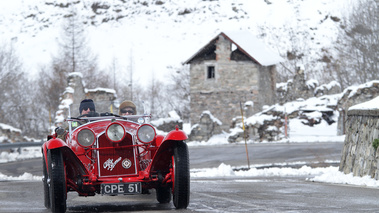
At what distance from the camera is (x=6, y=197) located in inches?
475

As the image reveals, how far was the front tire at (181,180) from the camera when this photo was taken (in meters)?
9.70

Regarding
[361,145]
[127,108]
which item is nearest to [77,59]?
[361,145]

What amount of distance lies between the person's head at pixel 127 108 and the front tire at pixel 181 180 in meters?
2.88

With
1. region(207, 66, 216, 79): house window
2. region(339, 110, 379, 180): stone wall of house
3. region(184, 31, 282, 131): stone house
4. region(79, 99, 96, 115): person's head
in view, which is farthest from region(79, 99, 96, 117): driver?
region(207, 66, 216, 79): house window

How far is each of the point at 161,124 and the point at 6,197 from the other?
38.2 meters

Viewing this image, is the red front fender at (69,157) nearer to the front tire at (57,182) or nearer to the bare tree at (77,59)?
the front tire at (57,182)

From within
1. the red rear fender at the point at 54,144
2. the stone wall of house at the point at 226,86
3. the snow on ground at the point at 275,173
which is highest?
the stone wall of house at the point at 226,86

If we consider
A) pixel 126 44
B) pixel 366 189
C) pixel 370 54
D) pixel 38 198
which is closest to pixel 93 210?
pixel 38 198

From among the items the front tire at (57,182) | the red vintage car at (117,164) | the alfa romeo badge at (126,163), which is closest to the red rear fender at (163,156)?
the red vintage car at (117,164)

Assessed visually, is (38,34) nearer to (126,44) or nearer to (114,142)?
(126,44)

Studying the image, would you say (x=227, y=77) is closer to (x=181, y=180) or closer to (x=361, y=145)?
(x=361, y=145)

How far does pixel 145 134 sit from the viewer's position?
1018 cm

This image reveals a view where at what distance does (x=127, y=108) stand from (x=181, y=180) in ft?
10.7

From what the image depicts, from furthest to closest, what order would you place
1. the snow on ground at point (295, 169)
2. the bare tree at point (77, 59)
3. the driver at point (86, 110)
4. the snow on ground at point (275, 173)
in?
1. the bare tree at point (77, 59)
2. the snow on ground at point (295, 169)
3. the snow on ground at point (275, 173)
4. the driver at point (86, 110)
